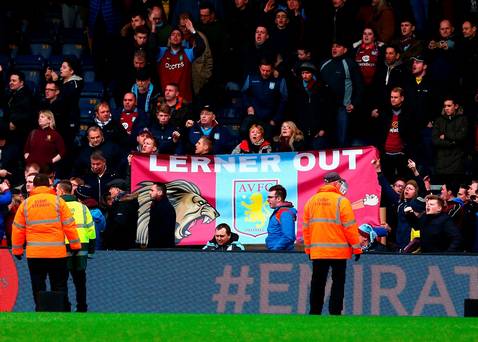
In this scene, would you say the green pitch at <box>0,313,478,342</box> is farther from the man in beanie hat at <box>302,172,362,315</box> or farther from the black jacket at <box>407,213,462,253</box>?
the black jacket at <box>407,213,462,253</box>

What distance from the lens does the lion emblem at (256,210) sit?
17.5m

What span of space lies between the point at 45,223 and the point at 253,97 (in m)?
6.03

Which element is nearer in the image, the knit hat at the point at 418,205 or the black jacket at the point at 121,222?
the knit hat at the point at 418,205

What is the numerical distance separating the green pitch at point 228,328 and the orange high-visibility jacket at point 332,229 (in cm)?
105

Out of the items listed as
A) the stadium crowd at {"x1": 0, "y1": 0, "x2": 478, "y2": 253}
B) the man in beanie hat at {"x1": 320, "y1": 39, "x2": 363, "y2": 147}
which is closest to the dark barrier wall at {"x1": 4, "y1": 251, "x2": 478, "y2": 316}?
the stadium crowd at {"x1": 0, "y1": 0, "x2": 478, "y2": 253}

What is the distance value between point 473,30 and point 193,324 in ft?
30.6

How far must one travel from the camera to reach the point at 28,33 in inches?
944

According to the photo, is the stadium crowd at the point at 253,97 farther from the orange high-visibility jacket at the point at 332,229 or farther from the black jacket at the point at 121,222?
the orange high-visibility jacket at the point at 332,229

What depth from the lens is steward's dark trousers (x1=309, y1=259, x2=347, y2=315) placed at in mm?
14461

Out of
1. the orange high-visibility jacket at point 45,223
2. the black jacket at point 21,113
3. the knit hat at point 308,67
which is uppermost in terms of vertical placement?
the knit hat at point 308,67

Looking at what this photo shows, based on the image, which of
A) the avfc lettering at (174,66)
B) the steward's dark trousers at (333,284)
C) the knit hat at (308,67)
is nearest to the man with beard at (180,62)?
the avfc lettering at (174,66)

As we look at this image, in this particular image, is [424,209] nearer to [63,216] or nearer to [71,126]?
[63,216]

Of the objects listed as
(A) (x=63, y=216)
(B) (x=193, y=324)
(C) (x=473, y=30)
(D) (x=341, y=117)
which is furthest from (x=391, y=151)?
(B) (x=193, y=324)

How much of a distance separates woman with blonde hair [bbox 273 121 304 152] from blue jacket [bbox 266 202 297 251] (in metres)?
2.06
